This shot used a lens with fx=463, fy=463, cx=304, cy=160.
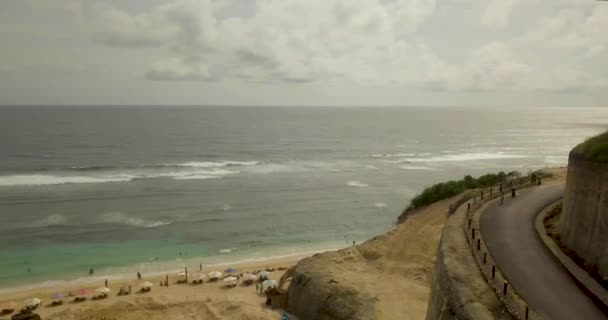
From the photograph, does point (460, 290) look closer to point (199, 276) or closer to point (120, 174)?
point (199, 276)

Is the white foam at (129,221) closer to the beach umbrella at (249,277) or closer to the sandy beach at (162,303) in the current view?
→ the sandy beach at (162,303)

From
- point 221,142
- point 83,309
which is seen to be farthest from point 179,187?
point 221,142

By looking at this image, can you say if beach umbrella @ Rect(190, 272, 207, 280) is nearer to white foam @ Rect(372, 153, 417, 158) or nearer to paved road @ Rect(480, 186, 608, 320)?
paved road @ Rect(480, 186, 608, 320)

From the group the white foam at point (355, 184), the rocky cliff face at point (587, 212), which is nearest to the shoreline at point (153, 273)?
the rocky cliff face at point (587, 212)

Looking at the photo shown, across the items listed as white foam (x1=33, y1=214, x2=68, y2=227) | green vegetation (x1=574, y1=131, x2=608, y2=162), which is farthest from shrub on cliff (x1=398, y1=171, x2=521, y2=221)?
white foam (x1=33, y1=214, x2=68, y2=227)

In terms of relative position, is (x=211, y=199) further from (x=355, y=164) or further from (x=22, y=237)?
(x=355, y=164)

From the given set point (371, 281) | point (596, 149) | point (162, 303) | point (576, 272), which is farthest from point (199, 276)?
point (596, 149)
